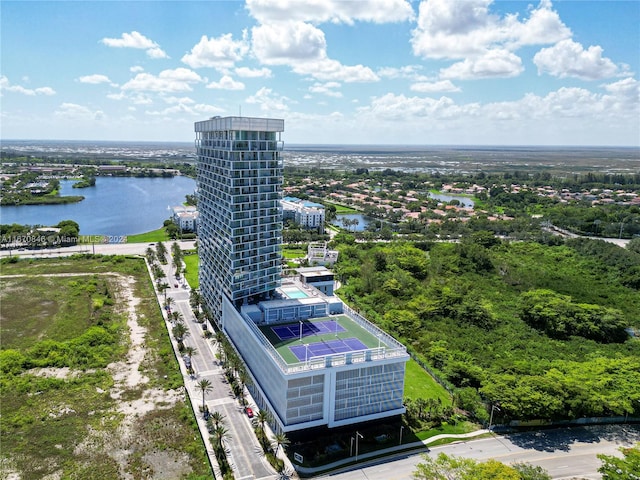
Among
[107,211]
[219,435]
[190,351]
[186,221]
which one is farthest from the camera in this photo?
[107,211]

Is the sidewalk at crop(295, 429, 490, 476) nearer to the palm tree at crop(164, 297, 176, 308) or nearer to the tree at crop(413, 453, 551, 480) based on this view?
the tree at crop(413, 453, 551, 480)

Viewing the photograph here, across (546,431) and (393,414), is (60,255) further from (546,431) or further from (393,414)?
(546,431)

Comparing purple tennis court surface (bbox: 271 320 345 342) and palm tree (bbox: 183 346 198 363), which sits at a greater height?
purple tennis court surface (bbox: 271 320 345 342)

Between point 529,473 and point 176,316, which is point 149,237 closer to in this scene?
point 176,316

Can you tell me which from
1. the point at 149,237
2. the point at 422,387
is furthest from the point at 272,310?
the point at 149,237

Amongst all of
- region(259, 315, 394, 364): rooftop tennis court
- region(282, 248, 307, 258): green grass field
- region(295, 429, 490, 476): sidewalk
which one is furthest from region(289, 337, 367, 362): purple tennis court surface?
region(282, 248, 307, 258): green grass field

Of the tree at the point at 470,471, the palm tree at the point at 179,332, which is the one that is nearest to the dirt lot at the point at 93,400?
the palm tree at the point at 179,332

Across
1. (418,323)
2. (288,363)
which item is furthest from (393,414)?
(418,323)
